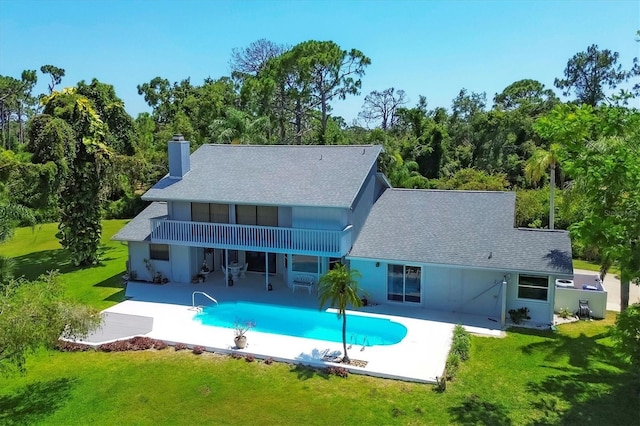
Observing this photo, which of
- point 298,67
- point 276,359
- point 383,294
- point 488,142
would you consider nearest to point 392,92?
point 488,142

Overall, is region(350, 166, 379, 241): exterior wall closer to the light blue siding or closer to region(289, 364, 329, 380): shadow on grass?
region(289, 364, 329, 380): shadow on grass

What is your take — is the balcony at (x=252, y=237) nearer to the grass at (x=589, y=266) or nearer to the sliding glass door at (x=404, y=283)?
the sliding glass door at (x=404, y=283)

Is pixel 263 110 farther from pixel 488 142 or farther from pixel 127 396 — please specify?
pixel 127 396

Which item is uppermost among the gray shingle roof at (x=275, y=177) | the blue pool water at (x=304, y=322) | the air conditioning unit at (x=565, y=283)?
the gray shingle roof at (x=275, y=177)

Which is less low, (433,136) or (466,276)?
(433,136)

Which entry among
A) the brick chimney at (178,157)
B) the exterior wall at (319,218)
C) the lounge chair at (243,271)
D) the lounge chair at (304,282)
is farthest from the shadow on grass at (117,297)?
the exterior wall at (319,218)

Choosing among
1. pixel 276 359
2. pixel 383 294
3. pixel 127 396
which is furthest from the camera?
pixel 383 294
